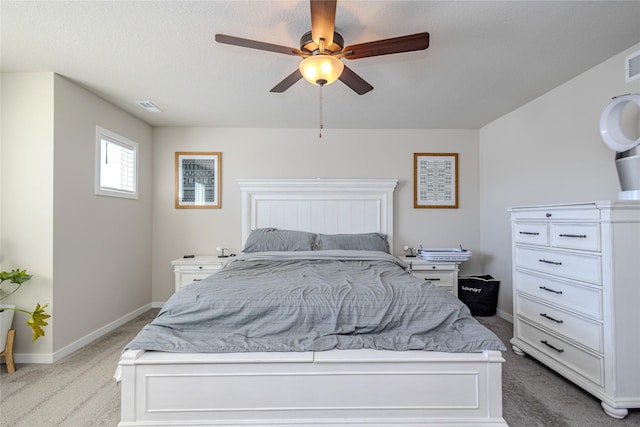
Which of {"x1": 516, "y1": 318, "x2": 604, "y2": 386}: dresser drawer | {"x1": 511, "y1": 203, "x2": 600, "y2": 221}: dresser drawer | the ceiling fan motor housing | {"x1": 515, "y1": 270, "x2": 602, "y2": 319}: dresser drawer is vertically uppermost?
the ceiling fan motor housing

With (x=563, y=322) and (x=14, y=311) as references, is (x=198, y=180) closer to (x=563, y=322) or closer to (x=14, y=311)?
(x=14, y=311)

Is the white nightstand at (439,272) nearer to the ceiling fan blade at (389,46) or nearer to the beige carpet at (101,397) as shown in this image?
the beige carpet at (101,397)

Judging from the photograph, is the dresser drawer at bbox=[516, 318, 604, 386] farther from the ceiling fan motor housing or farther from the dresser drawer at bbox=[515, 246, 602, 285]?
the ceiling fan motor housing

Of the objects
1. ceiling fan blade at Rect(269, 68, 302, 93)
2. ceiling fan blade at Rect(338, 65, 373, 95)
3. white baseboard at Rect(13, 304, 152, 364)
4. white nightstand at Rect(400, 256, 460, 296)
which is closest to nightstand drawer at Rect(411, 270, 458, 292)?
white nightstand at Rect(400, 256, 460, 296)

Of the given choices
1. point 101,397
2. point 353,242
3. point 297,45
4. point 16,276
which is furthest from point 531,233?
point 16,276

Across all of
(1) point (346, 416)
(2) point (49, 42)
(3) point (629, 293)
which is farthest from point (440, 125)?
(2) point (49, 42)

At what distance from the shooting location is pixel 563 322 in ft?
6.76

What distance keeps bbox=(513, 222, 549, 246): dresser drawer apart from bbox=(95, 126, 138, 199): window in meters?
3.88

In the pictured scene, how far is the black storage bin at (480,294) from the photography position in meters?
3.40

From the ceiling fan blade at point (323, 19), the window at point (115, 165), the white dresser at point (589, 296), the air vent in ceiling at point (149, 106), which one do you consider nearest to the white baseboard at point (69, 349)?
the window at point (115, 165)

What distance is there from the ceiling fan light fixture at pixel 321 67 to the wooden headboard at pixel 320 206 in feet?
6.72

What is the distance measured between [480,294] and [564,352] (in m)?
1.38

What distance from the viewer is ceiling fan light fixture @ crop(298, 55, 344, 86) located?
1672 mm

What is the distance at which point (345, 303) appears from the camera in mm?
1733
